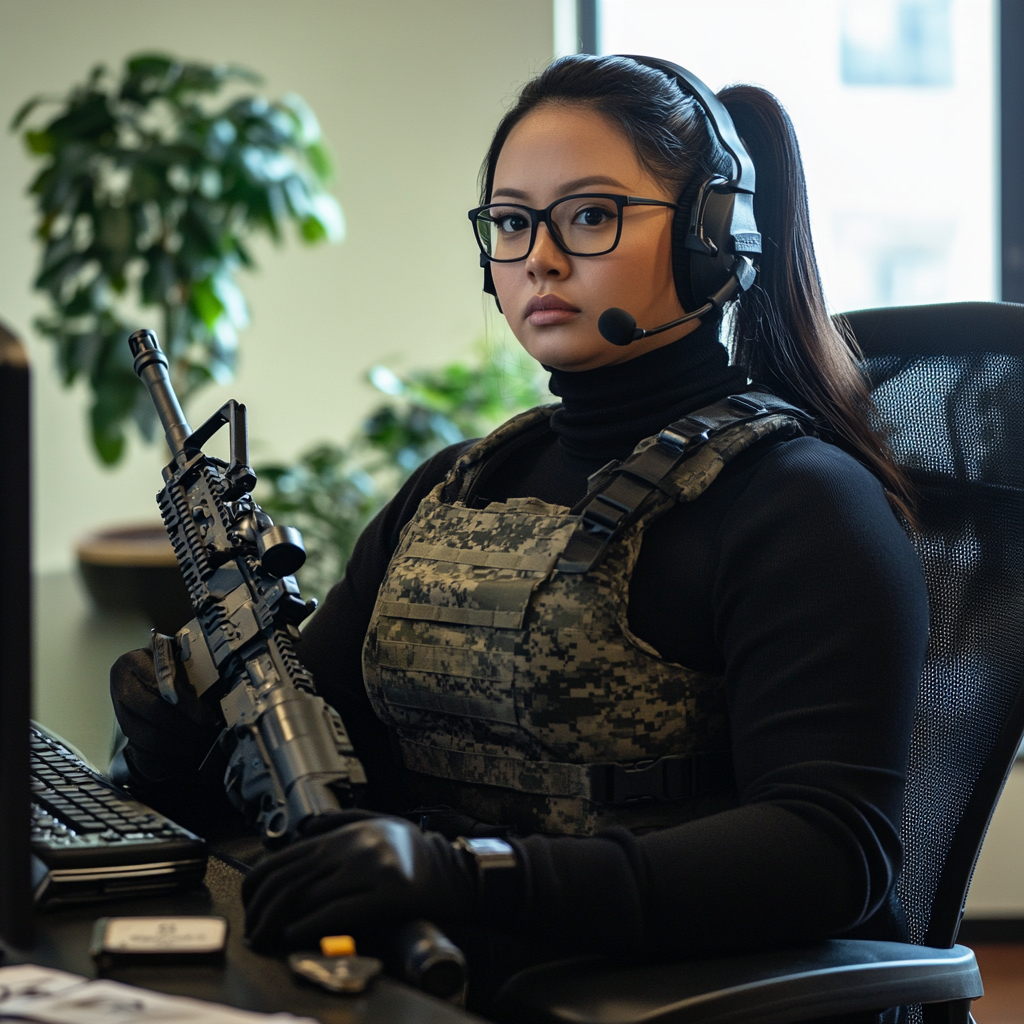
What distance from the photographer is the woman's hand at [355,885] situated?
604 mm

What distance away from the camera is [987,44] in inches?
102

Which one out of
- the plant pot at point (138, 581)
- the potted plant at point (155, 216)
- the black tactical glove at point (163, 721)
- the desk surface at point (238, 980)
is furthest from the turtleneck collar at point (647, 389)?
the plant pot at point (138, 581)

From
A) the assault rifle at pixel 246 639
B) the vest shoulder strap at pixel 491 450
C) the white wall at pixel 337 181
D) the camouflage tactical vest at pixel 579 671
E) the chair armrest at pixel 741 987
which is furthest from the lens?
the white wall at pixel 337 181

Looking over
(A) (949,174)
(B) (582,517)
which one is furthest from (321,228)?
(B) (582,517)

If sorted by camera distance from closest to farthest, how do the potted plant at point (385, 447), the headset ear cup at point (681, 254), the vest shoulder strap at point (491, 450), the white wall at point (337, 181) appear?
1. the headset ear cup at point (681, 254)
2. the vest shoulder strap at point (491, 450)
3. the potted plant at point (385, 447)
4. the white wall at point (337, 181)

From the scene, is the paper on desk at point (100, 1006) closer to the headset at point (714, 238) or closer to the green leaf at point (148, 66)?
the headset at point (714, 238)

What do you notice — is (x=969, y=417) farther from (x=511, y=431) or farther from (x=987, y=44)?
(x=987, y=44)

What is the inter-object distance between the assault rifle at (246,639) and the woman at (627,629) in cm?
6

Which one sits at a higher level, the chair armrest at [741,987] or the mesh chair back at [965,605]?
the mesh chair back at [965,605]

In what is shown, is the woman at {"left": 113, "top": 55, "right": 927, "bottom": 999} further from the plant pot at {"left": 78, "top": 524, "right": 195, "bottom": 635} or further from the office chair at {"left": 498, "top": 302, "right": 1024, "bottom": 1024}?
the plant pot at {"left": 78, "top": 524, "right": 195, "bottom": 635}

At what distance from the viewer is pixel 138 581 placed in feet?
8.59

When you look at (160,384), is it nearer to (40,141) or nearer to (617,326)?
(617,326)

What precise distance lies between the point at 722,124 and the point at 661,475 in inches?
13.2

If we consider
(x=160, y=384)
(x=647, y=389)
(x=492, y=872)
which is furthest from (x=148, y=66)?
(x=492, y=872)
